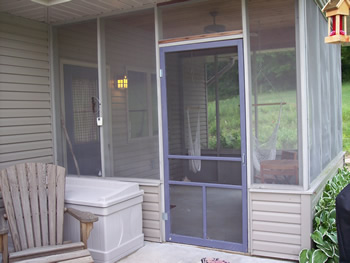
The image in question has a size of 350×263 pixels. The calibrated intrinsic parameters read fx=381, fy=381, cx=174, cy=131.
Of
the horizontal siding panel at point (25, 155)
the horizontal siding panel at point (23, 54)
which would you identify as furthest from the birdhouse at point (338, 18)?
the horizontal siding panel at point (25, 155)

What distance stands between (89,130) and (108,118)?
293mm

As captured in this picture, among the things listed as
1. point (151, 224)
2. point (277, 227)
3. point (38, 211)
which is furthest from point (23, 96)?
point (277, 227)

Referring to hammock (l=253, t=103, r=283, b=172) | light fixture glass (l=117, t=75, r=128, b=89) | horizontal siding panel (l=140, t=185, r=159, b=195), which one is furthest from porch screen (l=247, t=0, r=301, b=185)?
light fixture glass (l=117, t=75, r=128, b=89)

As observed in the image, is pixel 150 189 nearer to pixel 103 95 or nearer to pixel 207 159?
pixel 207 159

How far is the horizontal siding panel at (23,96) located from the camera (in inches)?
158

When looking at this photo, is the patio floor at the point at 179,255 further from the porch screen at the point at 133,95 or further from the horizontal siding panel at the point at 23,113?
the horizontal siding panel at the point at 23,113

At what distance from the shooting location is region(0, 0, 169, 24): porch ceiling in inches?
150

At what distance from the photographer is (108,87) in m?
4.21

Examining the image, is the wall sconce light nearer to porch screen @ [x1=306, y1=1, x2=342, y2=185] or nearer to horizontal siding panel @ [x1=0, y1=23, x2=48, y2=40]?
horizontal siding panel @ [x1=0, y1=23, x2=48, y2=40]

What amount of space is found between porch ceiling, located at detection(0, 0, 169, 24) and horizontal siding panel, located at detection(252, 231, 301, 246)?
2447mm

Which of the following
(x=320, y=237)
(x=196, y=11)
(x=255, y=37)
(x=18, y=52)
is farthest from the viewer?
(x=18, y=52)

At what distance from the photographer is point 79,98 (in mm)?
4383

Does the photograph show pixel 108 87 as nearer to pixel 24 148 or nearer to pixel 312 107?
pixel 24 148

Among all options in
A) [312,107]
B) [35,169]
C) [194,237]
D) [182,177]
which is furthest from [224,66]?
[35,169]
